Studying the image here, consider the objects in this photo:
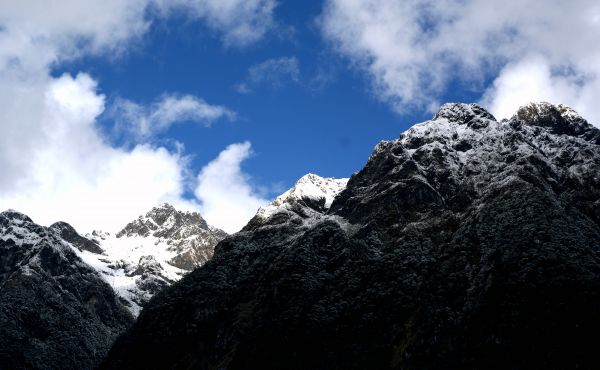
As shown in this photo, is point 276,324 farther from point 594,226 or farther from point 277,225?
point 594,226

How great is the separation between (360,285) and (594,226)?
51290 mm

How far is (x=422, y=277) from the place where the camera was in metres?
147

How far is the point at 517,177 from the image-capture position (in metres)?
162

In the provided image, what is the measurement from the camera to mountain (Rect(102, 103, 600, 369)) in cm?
12281

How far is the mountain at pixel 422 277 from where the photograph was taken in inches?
4835

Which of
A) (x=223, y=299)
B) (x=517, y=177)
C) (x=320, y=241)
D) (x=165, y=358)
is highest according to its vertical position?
(x=517, y=177)

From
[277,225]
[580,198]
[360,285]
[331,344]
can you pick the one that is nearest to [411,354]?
[331,344]

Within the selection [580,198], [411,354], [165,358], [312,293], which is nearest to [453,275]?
[411,354]

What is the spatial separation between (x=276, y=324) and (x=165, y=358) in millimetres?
32542

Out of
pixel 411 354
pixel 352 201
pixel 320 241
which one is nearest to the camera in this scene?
pixel 411 354

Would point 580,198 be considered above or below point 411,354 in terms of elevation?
above

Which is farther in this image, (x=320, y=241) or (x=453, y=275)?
(x=320, y=241)

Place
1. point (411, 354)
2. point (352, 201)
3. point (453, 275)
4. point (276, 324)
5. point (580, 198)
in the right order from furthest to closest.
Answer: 1. point (352, 201)
2. point (580, 198)
3. point (276, 324)
4. point (453, 275)
5. point (411, 354)

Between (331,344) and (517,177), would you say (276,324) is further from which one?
(517,177)
